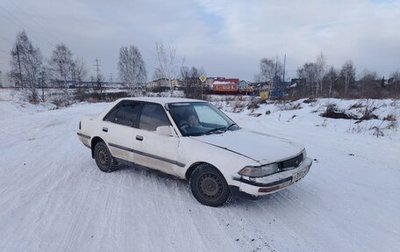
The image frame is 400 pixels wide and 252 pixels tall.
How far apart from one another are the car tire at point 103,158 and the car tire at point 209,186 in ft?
6.87

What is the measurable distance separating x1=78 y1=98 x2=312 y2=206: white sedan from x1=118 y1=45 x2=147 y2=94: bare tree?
48.8 meters

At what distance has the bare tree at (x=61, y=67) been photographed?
48.6 meters

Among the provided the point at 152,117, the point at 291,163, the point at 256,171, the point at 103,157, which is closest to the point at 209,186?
the point at 256,171

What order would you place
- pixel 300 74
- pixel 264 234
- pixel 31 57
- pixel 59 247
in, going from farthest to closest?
pixel 300 74
pixel 31 57
pixel 264 234
pixel 59 247

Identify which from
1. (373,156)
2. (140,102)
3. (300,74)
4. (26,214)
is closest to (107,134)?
(140,102)

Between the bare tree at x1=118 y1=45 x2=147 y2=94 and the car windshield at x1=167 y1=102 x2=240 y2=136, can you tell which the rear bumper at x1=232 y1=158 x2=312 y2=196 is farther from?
the bare tree at x1=118 y1=45 x2=147 y2=94

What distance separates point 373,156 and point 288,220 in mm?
4641

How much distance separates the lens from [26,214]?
400 centimetres

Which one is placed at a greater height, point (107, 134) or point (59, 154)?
point (107, 134)

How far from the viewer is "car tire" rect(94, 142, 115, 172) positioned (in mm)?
5805

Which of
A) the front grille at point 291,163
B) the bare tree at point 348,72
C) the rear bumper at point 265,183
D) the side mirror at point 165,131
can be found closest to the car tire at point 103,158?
the side mirror at point 165,131

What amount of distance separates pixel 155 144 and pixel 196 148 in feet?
2.75

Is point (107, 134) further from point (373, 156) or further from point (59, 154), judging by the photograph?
point (373, 156)

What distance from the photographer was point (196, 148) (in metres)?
4.39
